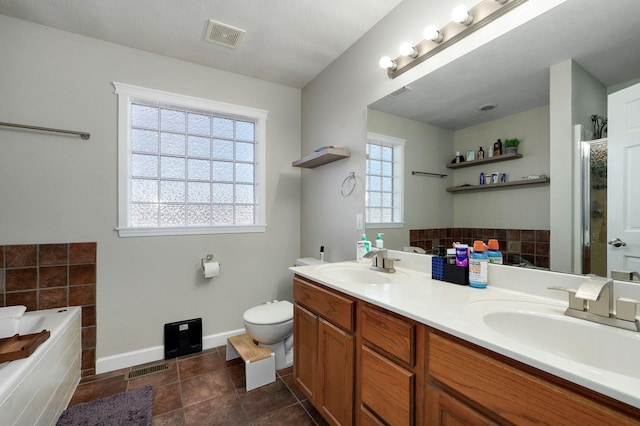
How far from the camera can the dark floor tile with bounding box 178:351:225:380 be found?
216 cm

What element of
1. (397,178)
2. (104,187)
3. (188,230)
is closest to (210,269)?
(188,230)

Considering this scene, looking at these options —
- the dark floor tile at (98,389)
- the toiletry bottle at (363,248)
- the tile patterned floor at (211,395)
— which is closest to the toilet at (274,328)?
the tile patterned floor at (211,395)

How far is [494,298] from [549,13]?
116cm

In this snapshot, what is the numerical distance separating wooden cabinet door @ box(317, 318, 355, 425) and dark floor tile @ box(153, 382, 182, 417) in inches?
38.6

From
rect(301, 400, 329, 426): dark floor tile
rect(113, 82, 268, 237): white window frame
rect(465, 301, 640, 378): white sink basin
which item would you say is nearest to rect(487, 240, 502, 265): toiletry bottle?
rect(465, 301, 640, 378): white sink basin

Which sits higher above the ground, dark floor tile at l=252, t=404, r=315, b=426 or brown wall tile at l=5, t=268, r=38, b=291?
brown wall tile at l=5, t=268, r=38, b=291

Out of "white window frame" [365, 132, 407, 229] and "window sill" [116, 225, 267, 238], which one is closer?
"white window frame" [365, 132, 407, 229]

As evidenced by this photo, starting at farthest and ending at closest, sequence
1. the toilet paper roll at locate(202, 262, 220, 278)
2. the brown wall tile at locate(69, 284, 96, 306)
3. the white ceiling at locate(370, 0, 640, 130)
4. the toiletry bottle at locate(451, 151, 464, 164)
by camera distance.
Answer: the toilet paper roll at locate(202, 262, 220, 278), the brown wall tile at locate(69, 284, 96, 306), the toiletry bottle at locate(451, 151, 464, 164), the white ceiling at locate(370, 0, 640, 130)

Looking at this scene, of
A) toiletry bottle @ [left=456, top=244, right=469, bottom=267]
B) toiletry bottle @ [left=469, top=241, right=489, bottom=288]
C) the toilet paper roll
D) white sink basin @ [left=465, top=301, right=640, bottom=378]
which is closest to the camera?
white sink basin @ [left=465, top=301, right=640, bottom=378]

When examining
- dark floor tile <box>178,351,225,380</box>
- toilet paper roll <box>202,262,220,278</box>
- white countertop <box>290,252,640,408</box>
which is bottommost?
dark floor tile <box>178,351,225,380</box>

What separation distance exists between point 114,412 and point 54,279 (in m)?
1.06

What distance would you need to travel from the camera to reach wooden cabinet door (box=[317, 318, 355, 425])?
4.30 feet

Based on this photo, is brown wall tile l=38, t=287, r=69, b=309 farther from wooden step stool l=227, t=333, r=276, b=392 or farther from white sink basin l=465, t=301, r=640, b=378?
white sink basin l=465, t=301, r=640, b=378

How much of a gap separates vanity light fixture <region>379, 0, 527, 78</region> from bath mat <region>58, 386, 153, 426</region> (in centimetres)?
262
